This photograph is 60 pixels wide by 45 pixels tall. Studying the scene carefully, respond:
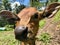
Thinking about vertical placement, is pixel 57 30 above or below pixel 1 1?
above

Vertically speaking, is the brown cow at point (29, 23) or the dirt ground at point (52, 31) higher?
the brown cow at point (29, 23)

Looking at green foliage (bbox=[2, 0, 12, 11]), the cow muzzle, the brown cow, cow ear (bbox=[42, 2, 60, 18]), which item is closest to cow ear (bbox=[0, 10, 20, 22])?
the brown cow

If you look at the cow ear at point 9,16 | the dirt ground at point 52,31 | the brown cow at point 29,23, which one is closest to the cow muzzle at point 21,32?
the brown cow at point 29,23

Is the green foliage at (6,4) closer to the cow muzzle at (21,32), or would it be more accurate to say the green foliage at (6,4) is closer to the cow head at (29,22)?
the cow head at (29,22)

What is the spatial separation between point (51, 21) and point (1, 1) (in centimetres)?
2001

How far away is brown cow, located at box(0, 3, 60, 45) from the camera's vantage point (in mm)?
5480

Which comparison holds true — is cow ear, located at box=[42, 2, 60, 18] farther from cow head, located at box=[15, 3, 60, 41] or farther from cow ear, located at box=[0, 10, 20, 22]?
cow ear, located at box=[0, 10, 20, 22]

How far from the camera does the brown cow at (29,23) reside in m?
5.48

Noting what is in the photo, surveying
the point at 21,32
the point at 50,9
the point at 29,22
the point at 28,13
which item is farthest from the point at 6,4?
the point at 21,32

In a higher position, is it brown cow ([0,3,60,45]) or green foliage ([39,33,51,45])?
brown cow ([0,3,60,45])

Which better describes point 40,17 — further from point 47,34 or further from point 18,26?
point 47,34

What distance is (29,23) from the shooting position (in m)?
5.93

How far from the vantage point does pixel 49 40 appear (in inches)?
412

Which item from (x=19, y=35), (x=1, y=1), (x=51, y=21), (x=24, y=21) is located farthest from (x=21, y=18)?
(x=1, y=1)
